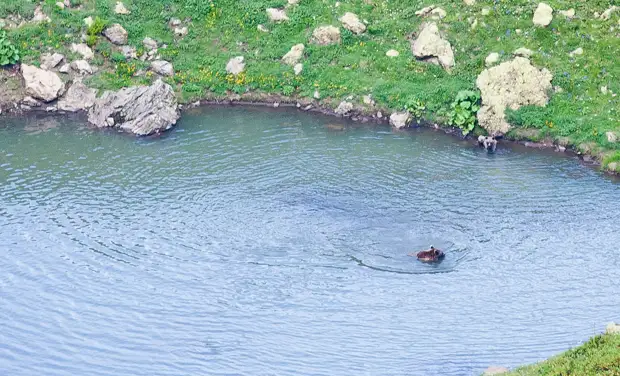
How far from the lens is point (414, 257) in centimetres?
4550

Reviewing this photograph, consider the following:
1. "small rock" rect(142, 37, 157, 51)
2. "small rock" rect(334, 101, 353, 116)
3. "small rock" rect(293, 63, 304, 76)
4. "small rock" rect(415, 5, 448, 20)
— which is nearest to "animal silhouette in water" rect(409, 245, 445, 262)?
"small rock" rect(334, 101, 353, 116)

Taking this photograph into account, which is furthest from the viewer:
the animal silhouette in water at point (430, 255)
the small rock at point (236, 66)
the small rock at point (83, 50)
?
the small rock at point (83, 50)

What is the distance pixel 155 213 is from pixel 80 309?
10264 mm

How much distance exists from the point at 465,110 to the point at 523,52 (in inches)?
258

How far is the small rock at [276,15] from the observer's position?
238 feet

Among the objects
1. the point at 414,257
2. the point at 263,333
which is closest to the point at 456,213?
the point at 414,257

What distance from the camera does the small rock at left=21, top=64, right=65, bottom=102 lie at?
2682 inches

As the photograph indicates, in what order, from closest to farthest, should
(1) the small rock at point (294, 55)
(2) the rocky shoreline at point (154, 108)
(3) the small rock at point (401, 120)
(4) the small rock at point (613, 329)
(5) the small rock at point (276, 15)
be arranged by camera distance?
(4) the small rock at point (613, 329) → (2) the rocky shoreline at point (154, 108) → (3) the small rock at point (401, 120) → (1) the small rock at point (294, 55) → (5) the small rock at point (276, 15)

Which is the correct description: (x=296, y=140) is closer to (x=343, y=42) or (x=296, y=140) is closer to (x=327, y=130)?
(x=327, y=130)

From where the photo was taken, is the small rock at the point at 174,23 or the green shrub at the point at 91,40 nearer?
the green shrub at the point at 91,40

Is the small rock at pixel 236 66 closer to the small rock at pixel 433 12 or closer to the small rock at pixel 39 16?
the small rock at pixel 433 12

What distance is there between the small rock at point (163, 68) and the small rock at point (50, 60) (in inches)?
268

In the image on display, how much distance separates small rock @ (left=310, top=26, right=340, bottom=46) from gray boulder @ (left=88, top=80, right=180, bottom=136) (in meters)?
12.0

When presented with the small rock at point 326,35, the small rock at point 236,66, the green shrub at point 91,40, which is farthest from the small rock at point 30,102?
the small rock at point 326,35
